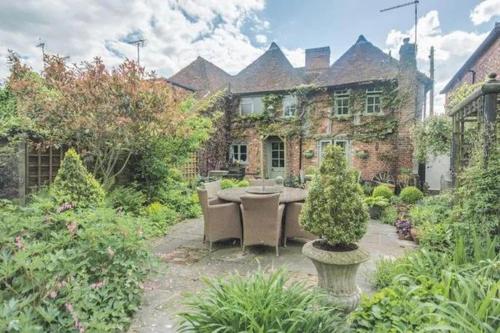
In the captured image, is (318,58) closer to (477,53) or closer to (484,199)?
(477,53)

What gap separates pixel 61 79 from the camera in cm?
513

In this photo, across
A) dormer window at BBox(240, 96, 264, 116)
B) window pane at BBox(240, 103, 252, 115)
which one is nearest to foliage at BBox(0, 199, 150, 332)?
dormer window at BBox(240, 96, 264, 116)

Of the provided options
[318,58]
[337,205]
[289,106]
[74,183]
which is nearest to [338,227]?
[337,205]

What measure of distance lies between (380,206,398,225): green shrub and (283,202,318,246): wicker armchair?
2671mm

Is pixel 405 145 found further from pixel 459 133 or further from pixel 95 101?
A: pixel 95 101

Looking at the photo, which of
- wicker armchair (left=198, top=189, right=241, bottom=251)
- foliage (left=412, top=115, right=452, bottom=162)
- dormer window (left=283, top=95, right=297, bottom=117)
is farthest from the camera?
dormer window (left=283, top=95, right=297, bottom=117)

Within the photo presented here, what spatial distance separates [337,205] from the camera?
2504 millimetres

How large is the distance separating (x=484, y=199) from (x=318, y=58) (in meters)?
12.3

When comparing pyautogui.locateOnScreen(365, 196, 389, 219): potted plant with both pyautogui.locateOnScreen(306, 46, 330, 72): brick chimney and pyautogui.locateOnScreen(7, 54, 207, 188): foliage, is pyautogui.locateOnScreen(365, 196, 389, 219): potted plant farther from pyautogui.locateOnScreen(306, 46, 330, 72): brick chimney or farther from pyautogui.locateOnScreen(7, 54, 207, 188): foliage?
pyautogui.locateOnScreen(306, 46, 330, 72): brick chimney

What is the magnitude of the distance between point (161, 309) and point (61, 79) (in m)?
4.41

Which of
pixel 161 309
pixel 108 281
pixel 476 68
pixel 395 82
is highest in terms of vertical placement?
pixel 476 68

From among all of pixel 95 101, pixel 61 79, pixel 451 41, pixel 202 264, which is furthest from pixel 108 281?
pixel 451 41

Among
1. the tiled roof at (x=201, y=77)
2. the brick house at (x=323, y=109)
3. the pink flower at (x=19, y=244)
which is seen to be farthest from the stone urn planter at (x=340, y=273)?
the tiled roof at (x=201, y=77)

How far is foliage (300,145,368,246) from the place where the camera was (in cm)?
247
